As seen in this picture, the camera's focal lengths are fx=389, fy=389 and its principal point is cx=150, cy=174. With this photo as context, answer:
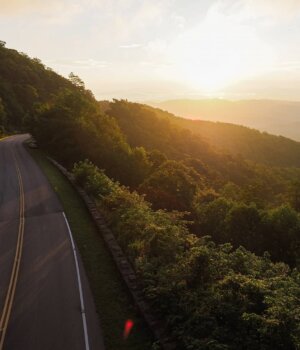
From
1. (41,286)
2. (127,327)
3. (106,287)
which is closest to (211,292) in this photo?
(127,327)

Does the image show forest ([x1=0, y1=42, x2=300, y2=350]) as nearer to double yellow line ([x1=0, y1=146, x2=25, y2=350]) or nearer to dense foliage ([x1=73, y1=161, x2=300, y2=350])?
dense foliage ([x1=73, y1=161, x2=300, y2=350])

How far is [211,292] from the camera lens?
540 inches

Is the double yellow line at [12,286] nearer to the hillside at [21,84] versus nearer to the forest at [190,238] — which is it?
the forest at [190,238]

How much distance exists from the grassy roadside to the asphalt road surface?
0.41 metres

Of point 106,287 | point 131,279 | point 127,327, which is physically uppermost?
point 131,279

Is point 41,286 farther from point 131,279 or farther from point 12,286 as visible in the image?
point 131,279

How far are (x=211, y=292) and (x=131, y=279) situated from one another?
14.9 ft

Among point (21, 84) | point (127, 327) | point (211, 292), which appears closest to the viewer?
point (211, 292)

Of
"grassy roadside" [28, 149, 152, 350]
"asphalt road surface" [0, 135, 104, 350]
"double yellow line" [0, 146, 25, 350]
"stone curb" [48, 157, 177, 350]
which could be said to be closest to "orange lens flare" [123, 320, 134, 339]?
"grassy roadside" [28, 149, 152, 350]

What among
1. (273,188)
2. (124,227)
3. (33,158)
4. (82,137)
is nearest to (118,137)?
(82,137)

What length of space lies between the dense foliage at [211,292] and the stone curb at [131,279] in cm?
32

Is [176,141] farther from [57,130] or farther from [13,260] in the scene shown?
[13,260]

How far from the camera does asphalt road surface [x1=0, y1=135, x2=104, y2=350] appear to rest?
13.8 metres

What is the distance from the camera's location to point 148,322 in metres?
13.9
